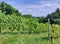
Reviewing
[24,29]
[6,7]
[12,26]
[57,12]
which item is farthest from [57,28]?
[6,7]

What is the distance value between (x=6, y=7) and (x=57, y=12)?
20.0m

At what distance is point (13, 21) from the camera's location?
48.8 m

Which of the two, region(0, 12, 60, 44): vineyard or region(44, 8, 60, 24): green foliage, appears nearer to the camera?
region(0, 12, 60, 44): vineyard

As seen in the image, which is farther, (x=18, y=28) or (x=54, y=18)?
(x=54, y=18)

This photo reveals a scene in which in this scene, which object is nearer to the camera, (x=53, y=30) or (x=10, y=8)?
(x=53, y=30)

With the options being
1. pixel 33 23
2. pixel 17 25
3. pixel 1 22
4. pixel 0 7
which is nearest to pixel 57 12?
pixel 0 7

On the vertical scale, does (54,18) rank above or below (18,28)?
above

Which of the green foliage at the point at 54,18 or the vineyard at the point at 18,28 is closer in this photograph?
the vineyard at the point at 18,28

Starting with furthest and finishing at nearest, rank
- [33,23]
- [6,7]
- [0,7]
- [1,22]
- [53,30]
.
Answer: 1. [6,7]
2. [0,7]
3. [33,23]
4. [1,22]
5. [53,30]

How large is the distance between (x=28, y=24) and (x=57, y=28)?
29464 mm

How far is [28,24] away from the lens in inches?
2336

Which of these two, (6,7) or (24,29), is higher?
(6,7)

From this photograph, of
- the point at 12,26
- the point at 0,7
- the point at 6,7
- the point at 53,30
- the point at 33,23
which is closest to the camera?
the point at 53,30

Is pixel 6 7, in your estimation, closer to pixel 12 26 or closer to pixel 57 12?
pixel 57 12
